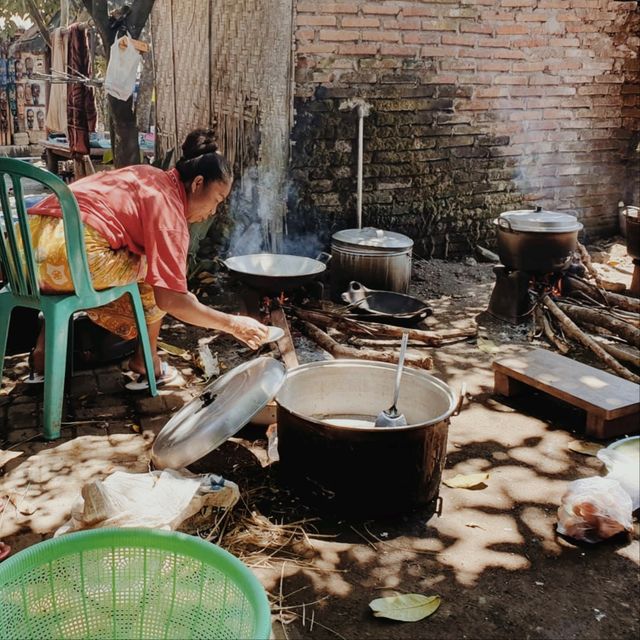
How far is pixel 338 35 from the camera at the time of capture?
24.2 feet

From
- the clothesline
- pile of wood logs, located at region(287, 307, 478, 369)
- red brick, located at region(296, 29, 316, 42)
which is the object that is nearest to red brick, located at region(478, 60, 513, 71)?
red brick, located at region(296, 29, 316, 42)

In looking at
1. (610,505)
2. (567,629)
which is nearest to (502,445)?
(610,505)

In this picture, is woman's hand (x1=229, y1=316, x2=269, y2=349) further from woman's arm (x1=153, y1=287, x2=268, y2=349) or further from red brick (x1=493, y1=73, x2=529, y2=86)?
red brick (x1=493, y1=73, x2=529, y2=86)

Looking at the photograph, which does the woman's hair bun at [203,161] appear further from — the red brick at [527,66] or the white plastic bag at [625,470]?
the red brick at [527,66]

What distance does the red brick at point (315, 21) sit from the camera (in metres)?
7.16

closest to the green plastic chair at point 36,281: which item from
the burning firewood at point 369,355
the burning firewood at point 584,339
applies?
the burning firewood at point 369,355

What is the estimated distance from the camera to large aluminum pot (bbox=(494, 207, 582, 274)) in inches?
247

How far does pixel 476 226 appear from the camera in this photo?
8.98m

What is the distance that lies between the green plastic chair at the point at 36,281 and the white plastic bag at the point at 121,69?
4282 mm

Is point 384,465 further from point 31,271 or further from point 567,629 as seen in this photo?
point 31,271

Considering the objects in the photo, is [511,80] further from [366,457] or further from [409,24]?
[366,457]

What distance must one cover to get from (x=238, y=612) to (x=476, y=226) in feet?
25.0

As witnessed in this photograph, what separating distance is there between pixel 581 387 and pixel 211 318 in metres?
2.42

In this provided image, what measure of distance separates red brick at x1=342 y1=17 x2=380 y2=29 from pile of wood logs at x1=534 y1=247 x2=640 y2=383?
3333 millimetres
